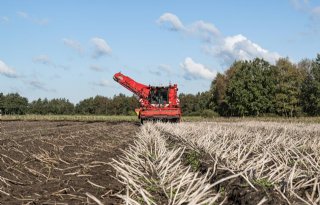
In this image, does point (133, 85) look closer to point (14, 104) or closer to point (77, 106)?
point (77, 106)

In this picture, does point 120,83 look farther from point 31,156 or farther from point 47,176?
point 47,176

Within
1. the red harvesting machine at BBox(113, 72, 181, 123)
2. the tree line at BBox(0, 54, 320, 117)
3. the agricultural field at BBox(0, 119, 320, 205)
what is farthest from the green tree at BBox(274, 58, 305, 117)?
the agricultural field at BBox(0, 119, 320, 205)

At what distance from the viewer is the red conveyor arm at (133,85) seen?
2957cm

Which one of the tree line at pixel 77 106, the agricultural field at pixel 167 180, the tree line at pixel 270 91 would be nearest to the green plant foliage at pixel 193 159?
the agricultural field at pixel 167 180

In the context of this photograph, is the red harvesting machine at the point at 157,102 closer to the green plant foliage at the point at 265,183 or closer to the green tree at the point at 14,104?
the green plant foliage at the point at 265,183

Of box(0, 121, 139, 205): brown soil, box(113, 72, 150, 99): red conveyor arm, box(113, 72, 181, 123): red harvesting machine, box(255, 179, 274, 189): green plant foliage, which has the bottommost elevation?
box(0, 121, 139, 205): brown soil

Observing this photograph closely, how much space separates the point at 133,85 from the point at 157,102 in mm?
2931

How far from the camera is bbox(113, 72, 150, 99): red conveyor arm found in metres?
29.6

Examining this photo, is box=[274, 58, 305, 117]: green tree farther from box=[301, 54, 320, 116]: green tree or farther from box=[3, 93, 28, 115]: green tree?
box=[3, 93, 28, 115]: green tree

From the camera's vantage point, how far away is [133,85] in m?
30.7

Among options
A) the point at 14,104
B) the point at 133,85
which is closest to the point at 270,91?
the point at 133,85

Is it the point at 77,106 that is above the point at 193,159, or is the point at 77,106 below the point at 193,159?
above

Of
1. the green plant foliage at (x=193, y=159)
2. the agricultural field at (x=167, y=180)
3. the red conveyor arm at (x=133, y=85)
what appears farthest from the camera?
the red conveyor arm at (x=133, y=85)

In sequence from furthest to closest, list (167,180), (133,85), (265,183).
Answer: (133,85) < (167,180) < (265,183)
